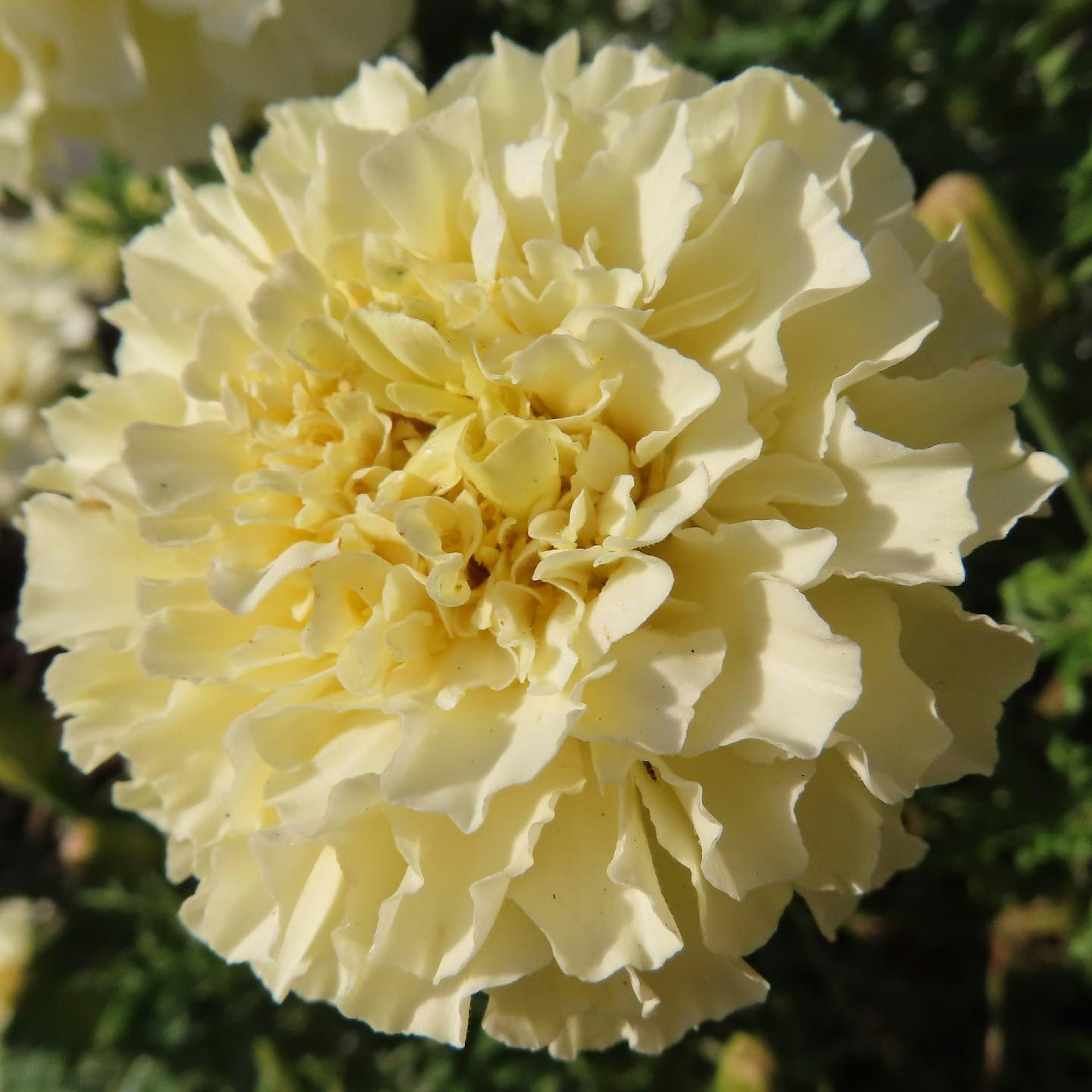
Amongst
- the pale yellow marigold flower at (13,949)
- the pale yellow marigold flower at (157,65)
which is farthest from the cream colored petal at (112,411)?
the pale yellow marigold flower at (13,949)

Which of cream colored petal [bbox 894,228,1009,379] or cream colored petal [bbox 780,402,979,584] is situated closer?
cream colored petal [bbox 780,402,979,584]

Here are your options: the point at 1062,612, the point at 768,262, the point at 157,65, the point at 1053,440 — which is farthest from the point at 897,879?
the point at 157,65

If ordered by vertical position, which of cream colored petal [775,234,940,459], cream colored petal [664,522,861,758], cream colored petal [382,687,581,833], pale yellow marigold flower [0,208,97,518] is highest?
cream colored petal [775,234,940,459]

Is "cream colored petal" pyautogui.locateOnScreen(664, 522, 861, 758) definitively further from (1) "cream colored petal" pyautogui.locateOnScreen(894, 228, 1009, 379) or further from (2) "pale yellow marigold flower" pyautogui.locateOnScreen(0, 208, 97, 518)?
(2) "pale yellow marigold flower" pyautogui.locateOnScreen(0, 208, 97, 518)

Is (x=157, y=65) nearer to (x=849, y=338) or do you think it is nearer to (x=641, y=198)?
(x=641, y=198)

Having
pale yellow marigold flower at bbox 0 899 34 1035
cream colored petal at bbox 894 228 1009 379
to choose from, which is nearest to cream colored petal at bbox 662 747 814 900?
cream colored petal at bbox 894 228 1009 379

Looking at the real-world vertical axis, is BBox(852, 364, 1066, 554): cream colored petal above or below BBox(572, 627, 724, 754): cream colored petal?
above
